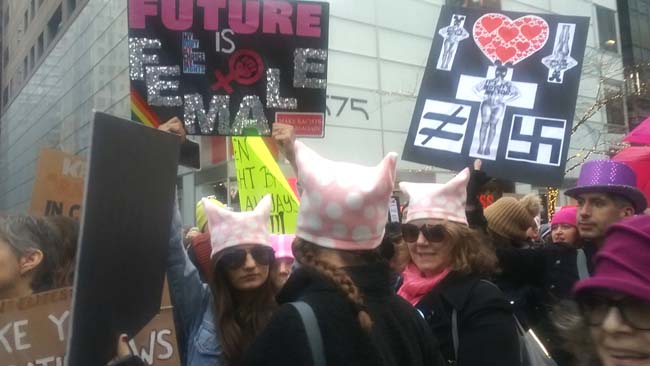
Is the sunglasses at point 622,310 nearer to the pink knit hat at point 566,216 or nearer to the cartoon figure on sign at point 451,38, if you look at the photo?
the cartoon figure on sign at point 451,38

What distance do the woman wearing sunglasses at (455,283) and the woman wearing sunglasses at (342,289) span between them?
1.21 feet

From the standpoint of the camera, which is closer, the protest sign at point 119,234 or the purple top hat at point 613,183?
the protest sign at point 119,234

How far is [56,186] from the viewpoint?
2.89 m

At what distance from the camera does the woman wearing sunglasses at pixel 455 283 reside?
7.52 feet

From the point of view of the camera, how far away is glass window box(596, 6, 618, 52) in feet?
81.3

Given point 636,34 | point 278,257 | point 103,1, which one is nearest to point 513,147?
point 278,257

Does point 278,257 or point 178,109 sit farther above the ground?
point 178,109

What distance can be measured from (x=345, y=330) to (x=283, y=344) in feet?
0.54

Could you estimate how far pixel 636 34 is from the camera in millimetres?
32281

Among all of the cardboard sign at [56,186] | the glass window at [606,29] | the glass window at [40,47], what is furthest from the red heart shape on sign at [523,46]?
the glass window at [40,47]

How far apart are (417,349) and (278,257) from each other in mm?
1812

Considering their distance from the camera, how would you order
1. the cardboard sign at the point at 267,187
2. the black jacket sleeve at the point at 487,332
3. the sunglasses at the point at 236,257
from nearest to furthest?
the black jacket sleeve at the point at 487,332 → the sunglasses at the point at 236,257 → the cardboard sign at the point at 267,187

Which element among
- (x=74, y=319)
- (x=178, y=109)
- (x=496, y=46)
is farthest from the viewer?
(x=496, y=46)

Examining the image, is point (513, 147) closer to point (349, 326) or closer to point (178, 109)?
point (178, 109)
